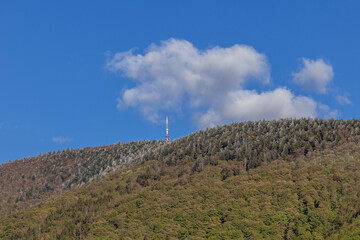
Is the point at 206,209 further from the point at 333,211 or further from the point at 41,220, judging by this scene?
the point at 41,220

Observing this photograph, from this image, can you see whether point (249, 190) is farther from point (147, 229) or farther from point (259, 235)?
point (147, 229)

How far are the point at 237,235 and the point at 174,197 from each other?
3543 cm

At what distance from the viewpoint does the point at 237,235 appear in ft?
445

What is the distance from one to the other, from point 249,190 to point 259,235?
83.9 feet

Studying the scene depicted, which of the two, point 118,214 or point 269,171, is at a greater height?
point 269,171

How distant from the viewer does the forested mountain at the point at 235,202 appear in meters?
137

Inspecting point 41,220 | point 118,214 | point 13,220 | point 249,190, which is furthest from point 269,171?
point 13,220

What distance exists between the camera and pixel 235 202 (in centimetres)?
15000

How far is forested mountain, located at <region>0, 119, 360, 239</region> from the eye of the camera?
450 feet

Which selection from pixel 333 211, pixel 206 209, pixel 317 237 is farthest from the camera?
pixel 206 209

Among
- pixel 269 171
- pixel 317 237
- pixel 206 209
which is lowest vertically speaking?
pixel 317 237

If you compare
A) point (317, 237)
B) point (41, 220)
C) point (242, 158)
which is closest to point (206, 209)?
point (317, 237)

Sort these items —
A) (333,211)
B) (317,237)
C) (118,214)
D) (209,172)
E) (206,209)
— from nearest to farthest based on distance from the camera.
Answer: (317,237) < (333,211) < (206,209) < (118,214) < (209,172)

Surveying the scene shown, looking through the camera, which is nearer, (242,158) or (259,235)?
(259,235)
